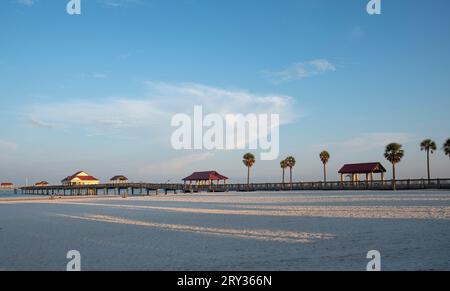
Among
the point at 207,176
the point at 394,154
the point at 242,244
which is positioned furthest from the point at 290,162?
the point at 242,244

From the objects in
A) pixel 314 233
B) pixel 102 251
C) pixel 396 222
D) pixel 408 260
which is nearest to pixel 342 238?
pixel 314 233

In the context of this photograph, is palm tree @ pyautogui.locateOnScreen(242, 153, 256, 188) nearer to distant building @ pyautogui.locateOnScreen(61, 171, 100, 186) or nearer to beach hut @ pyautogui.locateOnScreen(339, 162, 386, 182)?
beach hut @ pyautogui.locateOnScreen(339, 162, 386, 182)

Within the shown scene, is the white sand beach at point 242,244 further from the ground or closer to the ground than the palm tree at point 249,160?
closer to the ground

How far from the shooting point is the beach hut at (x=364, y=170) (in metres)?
59.2

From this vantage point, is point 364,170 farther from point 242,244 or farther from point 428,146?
point 242,244

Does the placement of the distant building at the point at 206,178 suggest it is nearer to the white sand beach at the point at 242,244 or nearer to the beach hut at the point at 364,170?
the beach hut at the point at 364,170

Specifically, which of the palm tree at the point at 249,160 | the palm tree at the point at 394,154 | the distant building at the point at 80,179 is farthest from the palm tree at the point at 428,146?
the distant building at the point at 80,179

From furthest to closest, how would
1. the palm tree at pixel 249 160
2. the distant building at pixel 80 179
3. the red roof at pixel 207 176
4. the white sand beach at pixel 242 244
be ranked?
1. the distant building at pixel 80 179
2. the palm tree at pixel 249 160
3. the red roof at pixel 207 176
4. the white sand beach at pixel 242 244

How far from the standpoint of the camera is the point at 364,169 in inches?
2347

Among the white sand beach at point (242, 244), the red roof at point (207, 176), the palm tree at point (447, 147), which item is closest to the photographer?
the white sand beach at point (242, 244)

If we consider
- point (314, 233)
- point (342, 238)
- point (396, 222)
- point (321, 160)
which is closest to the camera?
point (342, 238)

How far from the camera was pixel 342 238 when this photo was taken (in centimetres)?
1264
